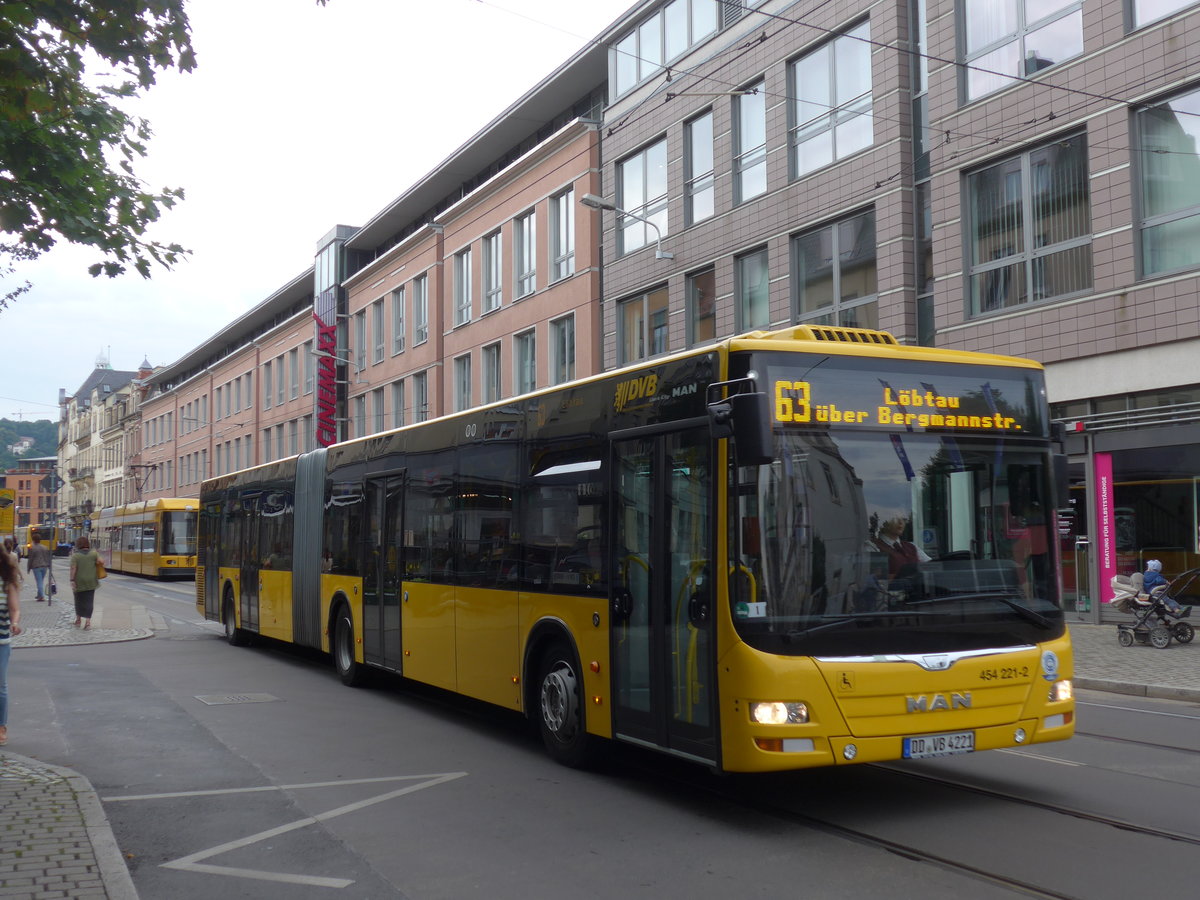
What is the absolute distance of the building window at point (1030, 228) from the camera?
1875cm

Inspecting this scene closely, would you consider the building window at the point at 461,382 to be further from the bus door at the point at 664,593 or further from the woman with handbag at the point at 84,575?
the bus door at the point at 664,593

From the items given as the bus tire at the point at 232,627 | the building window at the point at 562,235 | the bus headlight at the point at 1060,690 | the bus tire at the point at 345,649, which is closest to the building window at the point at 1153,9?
the bus headlight at the point at 1060,690

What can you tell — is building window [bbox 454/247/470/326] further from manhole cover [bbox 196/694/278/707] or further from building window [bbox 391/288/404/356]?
manhole cover [bbox 196/694/278/707]

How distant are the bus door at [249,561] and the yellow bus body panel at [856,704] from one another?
514 inches

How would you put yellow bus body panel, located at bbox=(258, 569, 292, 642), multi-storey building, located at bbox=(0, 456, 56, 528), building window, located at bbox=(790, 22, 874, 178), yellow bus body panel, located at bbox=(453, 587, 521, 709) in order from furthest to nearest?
multi-storey building, located at bbox=(0, 456, 56, 528) → building window, located at bbox=(790, 22, 874, 178) → yellow bus body panel, located at bbox=(258, 569, 292, 642) → yellow bus body panel, located at bbox=(453, 587, 521, 709)

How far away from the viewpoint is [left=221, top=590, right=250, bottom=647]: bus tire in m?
20.2

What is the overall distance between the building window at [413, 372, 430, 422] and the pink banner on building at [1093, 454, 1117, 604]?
2678 centimetres

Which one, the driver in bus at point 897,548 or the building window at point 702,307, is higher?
the building window at point 702,307

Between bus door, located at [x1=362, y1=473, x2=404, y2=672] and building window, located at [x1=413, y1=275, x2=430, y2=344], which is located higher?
building window, located at [x1=413, y1=275, x2=430, y2=344]

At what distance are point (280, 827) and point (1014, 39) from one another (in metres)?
17.8

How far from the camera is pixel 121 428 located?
338 ft

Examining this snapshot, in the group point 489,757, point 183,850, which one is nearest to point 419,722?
point 489,757

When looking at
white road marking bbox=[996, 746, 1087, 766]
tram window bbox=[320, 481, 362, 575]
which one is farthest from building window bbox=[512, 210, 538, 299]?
white road marking bbox=[996, 746, 1087, 766]

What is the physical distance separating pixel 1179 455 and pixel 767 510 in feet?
44.1
